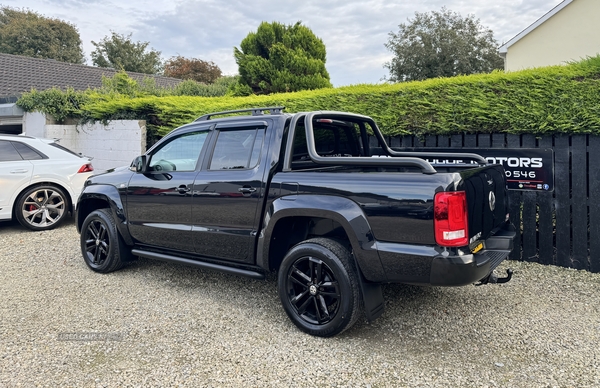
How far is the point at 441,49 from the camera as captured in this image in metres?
29.0

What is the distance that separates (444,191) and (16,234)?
24.1ft

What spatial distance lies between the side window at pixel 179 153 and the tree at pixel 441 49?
86.2 ft

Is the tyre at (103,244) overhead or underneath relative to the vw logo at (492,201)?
underneath

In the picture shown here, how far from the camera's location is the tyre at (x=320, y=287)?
329 centimetres

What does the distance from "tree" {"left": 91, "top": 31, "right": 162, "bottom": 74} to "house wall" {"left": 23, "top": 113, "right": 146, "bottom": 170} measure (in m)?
31.6

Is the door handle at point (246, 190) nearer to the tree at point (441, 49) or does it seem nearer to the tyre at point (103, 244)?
the tyre at point (103, 244)

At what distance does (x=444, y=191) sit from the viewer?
2891 mm

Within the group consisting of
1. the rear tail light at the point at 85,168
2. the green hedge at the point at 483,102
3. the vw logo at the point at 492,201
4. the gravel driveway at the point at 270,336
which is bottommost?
the gravel driveway at the point at 270,336

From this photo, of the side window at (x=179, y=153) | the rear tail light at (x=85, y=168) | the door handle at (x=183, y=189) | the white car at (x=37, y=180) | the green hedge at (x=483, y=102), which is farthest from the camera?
the rear tail light at (x=85, y=168)

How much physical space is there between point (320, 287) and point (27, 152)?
6613 mm

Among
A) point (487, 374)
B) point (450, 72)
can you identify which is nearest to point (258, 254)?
point (487, 374)

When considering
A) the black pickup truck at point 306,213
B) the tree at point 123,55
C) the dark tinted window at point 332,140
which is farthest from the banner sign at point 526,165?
the tree at point 123,55

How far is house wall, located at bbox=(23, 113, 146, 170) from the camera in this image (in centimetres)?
962

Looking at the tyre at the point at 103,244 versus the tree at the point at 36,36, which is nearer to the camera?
the tyre at the point at 103,244
